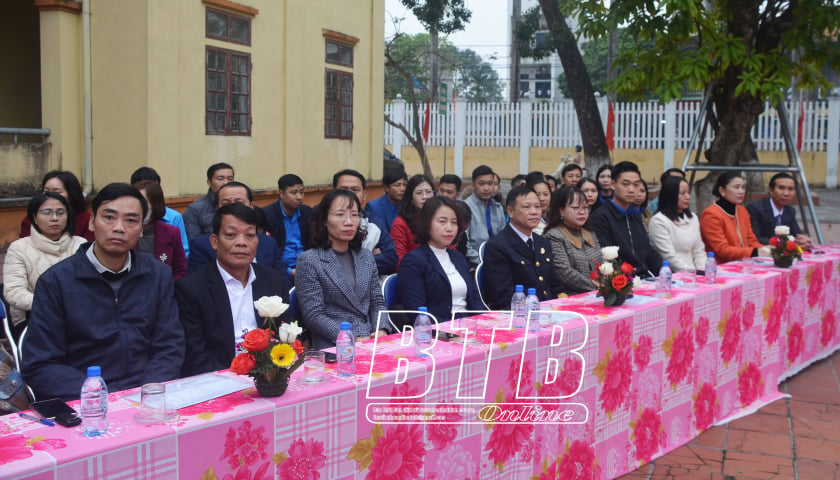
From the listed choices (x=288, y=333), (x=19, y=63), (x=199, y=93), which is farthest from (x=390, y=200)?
(x=19, y=63)

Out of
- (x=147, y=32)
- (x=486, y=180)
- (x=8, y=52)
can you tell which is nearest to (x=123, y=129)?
(x=147, y=32)

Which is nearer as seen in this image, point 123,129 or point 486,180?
point 486,180

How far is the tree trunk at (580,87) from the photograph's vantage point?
1425cm

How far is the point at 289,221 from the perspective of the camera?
7078mm

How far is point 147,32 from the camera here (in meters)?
9.50

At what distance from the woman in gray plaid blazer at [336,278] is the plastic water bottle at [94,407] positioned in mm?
1838

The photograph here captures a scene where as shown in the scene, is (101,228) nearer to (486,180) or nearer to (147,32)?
(486,180)

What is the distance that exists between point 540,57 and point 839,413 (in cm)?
1192

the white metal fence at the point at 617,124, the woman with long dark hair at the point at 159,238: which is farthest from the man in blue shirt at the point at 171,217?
the white metal fence at the point at 617,124

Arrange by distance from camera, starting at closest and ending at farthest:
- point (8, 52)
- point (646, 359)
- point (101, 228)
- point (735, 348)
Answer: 1. point (101, 228)
2. point (646, 359)
3. point (735, 348)
4. point (8, 52)

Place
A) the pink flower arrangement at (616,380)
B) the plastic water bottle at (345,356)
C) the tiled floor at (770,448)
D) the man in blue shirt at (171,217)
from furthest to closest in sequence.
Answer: the man in blue shirt at (171,217)
the tiled floor at (770,448)
the pink flower arrangement at (616,380)
the plastic water bottle at (345,356)

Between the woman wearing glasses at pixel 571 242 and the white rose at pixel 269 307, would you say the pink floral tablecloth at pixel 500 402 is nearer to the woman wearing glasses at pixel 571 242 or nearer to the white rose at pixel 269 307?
the white rose at pixel 269 307

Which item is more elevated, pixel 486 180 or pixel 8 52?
pixel 8 52

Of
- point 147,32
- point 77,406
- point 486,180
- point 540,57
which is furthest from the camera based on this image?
point 540,57
